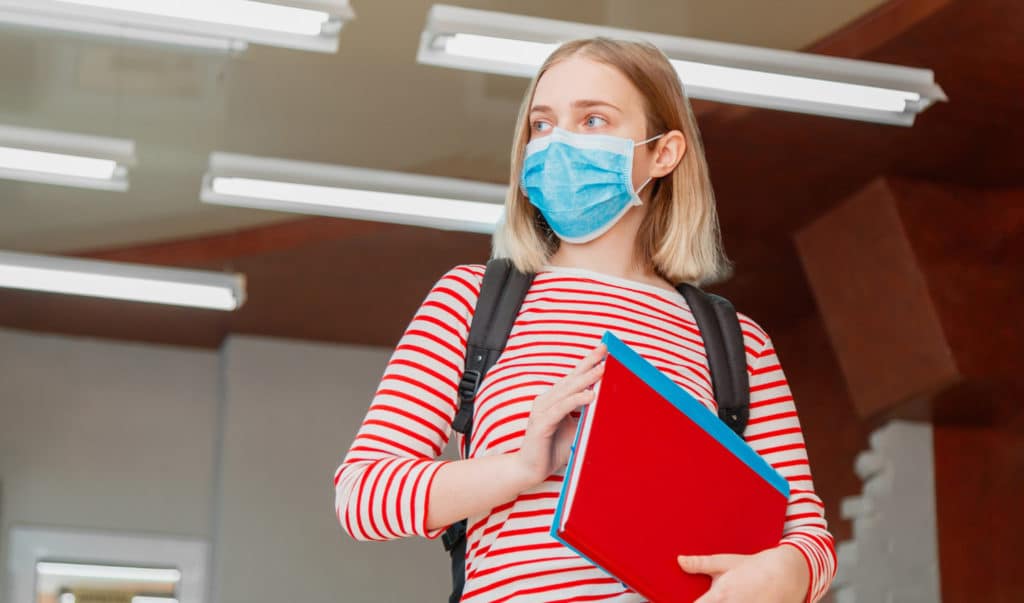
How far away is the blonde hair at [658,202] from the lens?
1.54 metres

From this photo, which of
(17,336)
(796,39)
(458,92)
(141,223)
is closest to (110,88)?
(141,223)

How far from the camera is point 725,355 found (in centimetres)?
152

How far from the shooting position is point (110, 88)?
20.9 feet

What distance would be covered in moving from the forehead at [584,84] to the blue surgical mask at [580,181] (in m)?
0.04

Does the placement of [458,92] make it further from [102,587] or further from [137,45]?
[102,587]

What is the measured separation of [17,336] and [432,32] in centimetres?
514

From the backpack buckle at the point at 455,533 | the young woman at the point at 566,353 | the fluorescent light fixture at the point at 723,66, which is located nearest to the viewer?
the young woman at the point at 566,353

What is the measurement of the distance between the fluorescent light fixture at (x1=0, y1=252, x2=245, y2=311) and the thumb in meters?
4.82

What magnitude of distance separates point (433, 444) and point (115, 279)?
4.77 m

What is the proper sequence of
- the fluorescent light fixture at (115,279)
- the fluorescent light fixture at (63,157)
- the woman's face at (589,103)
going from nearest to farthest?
the woman's face at (589,103) < the fluorescent light fixture at (63,157) < the fluorescent light fixture at (115,279)

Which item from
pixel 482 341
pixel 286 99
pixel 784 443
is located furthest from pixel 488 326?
pixel 286 99

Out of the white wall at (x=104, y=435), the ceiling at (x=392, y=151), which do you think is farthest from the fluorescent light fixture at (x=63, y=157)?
the white wall at (x=104, y=435)

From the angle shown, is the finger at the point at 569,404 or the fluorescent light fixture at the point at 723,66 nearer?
the finger at the point at 569,404

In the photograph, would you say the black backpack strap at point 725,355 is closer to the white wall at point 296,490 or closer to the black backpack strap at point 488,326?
the black backpack strap at point 488,326
